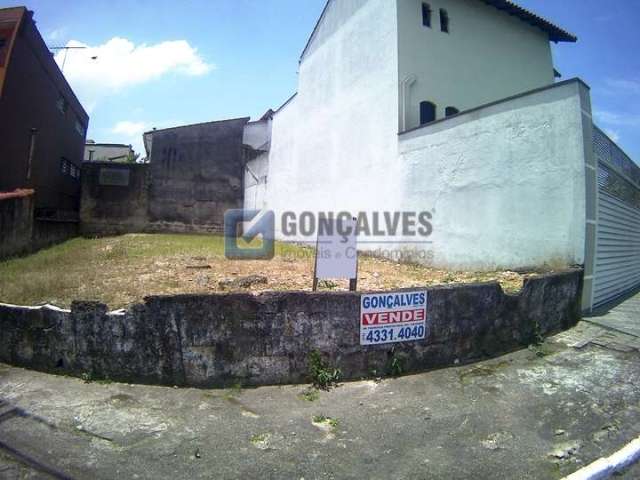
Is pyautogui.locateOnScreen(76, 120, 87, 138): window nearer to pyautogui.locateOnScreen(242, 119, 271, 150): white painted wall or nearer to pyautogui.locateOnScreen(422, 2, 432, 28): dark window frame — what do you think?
pyautogui.locateOnScreen(242, 119, 271, 150): white painted wall

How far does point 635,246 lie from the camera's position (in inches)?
399

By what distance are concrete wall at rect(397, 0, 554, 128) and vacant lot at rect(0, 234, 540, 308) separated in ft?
17.6

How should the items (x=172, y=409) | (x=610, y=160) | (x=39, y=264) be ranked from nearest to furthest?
(x=172, y=409)
(x=610, y=160)
(x=39, y=264)

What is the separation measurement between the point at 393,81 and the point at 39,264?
426 inches

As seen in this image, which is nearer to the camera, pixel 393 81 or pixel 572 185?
pixel 572 185

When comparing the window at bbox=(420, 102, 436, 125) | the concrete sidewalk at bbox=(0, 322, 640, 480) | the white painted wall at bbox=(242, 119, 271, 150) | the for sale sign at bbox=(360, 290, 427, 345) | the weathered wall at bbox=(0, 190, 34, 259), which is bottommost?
the concrete sidewalk at bbox=(0, 322, 640, 480)

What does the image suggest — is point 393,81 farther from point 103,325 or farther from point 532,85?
point 103,325

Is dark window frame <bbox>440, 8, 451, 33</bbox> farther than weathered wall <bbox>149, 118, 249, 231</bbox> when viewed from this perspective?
No

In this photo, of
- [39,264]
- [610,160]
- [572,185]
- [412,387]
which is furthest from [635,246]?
[39,264]

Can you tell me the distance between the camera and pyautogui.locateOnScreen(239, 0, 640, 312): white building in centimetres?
711

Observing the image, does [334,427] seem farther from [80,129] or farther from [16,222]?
[80,129]

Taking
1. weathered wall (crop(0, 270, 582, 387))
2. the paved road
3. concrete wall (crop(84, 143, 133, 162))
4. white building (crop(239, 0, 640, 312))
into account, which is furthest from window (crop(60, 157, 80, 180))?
the paved road

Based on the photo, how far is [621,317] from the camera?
6.95 meters

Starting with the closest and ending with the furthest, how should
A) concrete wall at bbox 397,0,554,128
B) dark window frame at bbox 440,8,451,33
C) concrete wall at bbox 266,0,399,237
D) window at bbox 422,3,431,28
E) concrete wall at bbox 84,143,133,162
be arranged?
concrete wall at bbox 397,0,554,128, concrete wall at bbox 266,0,399,237, window at bbox 422,3,431,28, dark window frame at bbox 440,8,451,33, concrete wall at bbox 84,143,133,162
